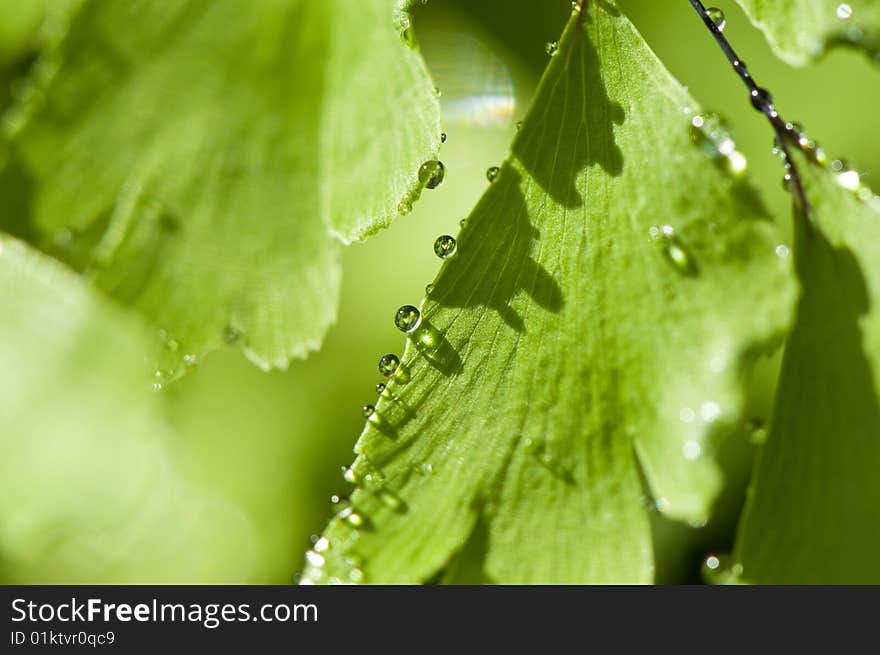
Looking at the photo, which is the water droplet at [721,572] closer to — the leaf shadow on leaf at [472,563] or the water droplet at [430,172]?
the leaf shadow on leaf at [472,563]

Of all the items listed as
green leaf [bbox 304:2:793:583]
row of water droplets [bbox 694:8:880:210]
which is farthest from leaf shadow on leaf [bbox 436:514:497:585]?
row of water droplets [bbox 694:8:880:210]

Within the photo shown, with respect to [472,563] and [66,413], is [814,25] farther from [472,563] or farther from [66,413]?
[66,413]

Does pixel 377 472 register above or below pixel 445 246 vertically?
below

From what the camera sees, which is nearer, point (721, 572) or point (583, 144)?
point (583, 144)

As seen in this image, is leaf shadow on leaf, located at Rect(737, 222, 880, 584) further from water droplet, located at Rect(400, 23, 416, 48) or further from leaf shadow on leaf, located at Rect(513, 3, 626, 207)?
water droplet, located at Rect(400, 23, 416, 48)

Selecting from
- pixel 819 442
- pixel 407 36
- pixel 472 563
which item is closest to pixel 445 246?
pixel 407 36

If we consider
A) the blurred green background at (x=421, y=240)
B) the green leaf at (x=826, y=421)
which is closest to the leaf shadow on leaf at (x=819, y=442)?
the green leaf at (x=826, y=421)

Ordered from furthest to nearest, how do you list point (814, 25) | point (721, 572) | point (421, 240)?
1. point (421, 240)
2. point (721, 572)
3. point (814, 25)

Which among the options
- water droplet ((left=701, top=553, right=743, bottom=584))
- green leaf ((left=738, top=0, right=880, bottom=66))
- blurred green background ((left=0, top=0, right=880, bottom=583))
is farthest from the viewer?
blurred green background ((left=0, top=0, right=880, bottom=583))
